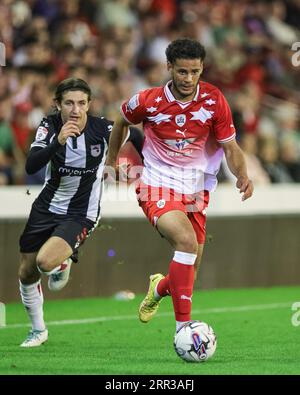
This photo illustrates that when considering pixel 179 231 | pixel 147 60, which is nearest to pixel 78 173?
pixel 179 231

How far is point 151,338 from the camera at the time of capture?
9906mm

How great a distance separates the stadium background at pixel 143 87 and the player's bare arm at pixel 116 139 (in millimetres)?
659

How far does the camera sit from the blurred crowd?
14078 mm

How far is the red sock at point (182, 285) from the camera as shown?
8.23 meters

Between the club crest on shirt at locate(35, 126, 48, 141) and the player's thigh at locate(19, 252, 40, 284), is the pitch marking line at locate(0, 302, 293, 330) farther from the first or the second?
the club crest on shirt at locate(35, 126, 48, 141)

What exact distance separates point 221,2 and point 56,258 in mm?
10438

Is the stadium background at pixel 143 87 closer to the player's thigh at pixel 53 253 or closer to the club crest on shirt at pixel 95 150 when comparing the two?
the club crest on shirt at pixel 95 150

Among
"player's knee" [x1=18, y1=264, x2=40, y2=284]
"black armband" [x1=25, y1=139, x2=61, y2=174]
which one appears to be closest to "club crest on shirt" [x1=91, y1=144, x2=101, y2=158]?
"black armband" [x1=25, y1=139, x2=61, y2=174]

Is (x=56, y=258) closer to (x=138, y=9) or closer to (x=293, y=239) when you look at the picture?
(x=293, y=239)

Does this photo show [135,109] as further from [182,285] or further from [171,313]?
[171,313]

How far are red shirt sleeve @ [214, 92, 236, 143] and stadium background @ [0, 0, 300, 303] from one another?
1297 mm

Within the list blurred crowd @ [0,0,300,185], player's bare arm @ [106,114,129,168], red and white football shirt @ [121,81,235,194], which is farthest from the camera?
blurred crowd @ [0,0,300,185]

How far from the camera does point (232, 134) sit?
8750mm
